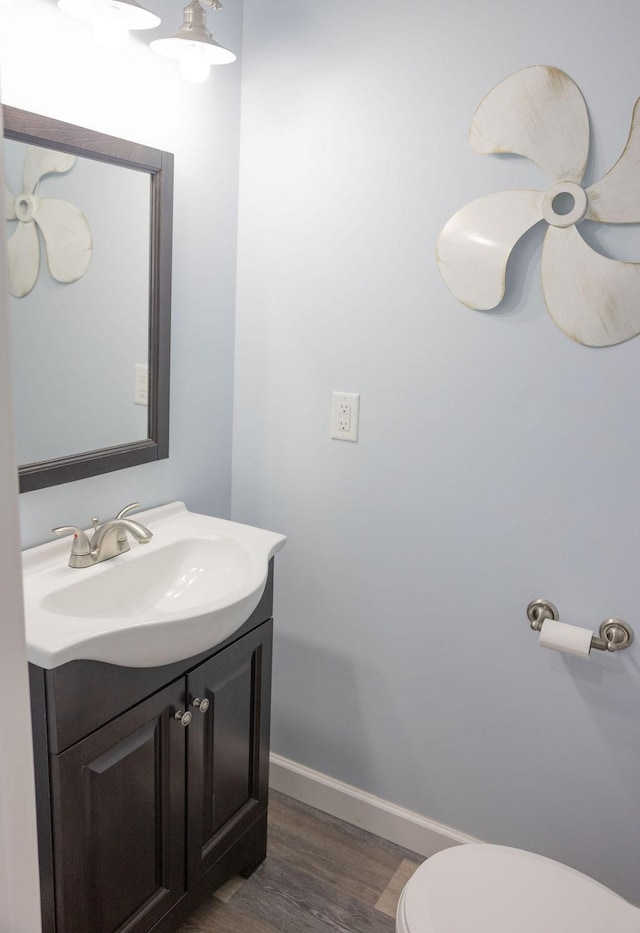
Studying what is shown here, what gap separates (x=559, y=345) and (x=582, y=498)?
345 millimetres

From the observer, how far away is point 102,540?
5.27 ft

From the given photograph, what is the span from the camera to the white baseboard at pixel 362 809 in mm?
1994

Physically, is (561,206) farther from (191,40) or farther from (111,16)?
(111,16)

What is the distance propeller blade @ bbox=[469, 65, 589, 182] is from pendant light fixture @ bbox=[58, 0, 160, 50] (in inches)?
29.0

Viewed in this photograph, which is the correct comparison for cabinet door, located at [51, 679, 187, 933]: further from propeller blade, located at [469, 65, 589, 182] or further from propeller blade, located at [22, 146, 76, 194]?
propeller blade, located at [469, 65, 589, 182]


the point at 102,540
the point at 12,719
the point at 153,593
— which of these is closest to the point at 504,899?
the point at 153,593

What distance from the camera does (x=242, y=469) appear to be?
218 centimetres

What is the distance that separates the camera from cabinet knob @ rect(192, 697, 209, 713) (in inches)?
61.3

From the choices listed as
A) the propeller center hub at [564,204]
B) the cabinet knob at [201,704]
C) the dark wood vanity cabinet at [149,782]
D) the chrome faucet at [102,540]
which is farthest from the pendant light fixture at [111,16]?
the cabinet knob at [201,704]

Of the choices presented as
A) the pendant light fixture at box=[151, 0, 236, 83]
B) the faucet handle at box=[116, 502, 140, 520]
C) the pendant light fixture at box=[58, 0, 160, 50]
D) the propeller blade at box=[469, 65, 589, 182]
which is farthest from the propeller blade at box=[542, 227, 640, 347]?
the faucet handle at box=[116, 502, 140, 520]

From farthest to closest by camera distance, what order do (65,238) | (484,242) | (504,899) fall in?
(484,242) → (65,238) → (504,899)

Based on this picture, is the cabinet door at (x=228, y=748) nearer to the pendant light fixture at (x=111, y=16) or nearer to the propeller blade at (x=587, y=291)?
the propeller blade at (x=587, y=291)

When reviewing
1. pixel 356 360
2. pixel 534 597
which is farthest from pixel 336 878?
pixel 356 360

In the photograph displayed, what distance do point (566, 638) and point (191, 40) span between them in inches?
59.8
